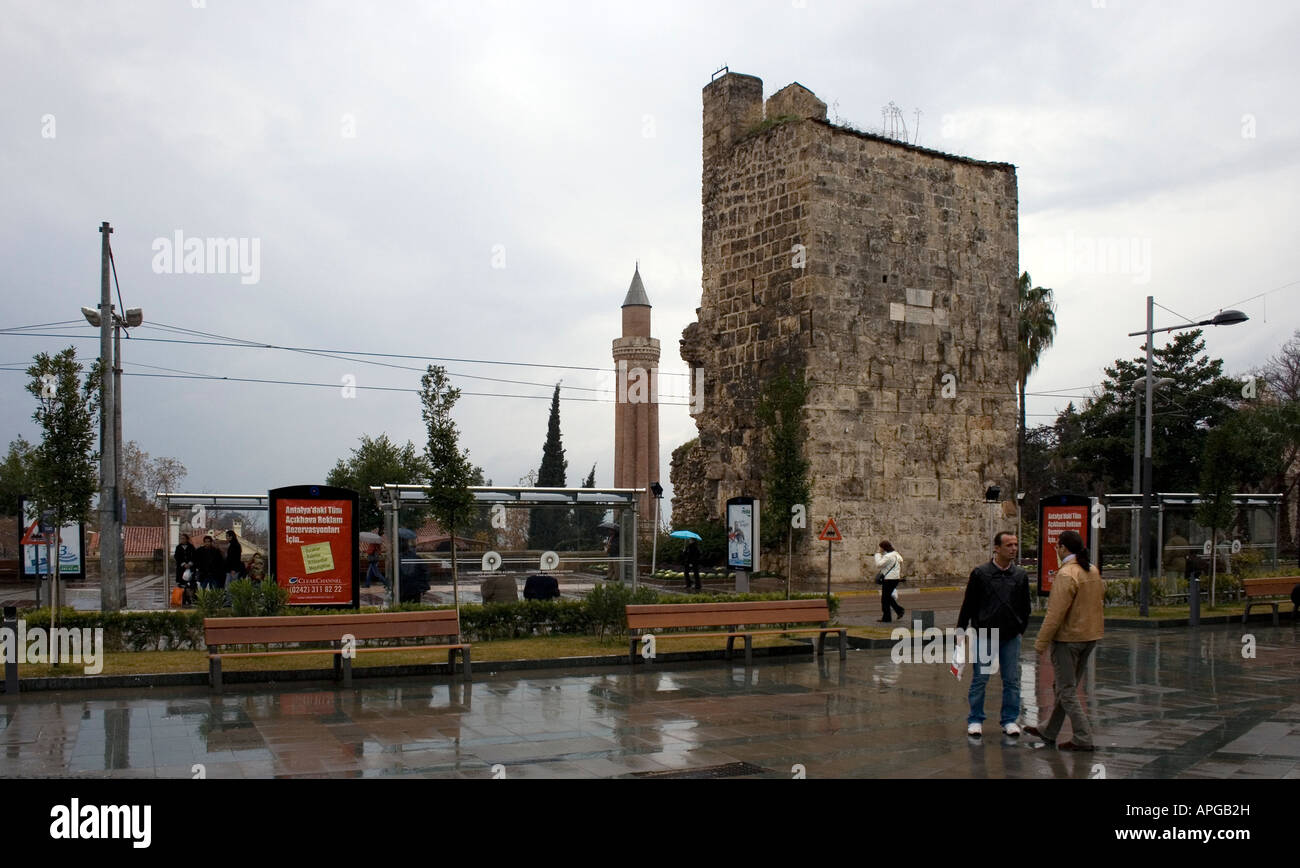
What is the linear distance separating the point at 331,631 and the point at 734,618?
557 centimetres

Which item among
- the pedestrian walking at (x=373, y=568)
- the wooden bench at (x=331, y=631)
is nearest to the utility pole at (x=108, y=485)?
the pedestrian walking at (x=373, y=568)

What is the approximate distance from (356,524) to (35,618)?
465 centimetres

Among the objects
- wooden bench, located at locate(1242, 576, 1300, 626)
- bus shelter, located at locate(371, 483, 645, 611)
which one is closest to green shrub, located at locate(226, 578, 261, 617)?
bus shelter, located at locate(371, 483, 645, 611)

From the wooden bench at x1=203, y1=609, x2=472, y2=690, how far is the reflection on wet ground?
0.40m

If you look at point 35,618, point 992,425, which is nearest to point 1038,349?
point 992,425

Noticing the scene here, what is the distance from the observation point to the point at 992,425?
34.7 metres

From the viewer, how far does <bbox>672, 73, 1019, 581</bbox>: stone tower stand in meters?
31.7

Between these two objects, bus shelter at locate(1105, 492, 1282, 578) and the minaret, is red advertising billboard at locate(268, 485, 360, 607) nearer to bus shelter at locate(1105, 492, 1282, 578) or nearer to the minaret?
bus shelter at locate(1105, 492, 1282, 578)

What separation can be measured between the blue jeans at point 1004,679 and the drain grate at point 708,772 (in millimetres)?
2440

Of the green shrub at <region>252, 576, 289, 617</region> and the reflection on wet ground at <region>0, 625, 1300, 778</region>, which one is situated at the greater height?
the green shrub at <region>252, 576, 289, 617</region>

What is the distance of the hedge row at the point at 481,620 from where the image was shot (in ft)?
47.7

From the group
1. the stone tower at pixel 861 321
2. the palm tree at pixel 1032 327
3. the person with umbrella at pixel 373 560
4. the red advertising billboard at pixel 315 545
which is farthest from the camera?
the palm tree at pixel 1032 327

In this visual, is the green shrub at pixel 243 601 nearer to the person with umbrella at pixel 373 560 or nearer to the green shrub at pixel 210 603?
the green shrub at pixel 210 603
